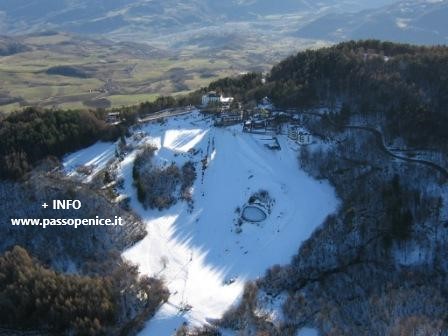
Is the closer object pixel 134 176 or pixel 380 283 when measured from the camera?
pixel 380 283

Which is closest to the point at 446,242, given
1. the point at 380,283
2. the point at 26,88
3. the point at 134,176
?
the point at 380,283

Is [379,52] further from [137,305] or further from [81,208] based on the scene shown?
[137,305]

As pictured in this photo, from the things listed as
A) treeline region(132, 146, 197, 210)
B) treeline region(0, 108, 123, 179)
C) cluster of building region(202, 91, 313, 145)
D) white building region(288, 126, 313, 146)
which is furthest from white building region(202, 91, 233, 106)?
treeline region(132, 146, 197, 210)

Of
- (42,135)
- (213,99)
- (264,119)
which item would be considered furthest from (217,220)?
(42,135)

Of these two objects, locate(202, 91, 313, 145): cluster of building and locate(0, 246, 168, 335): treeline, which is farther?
locate(202, 91, 313, 145): cluster of building

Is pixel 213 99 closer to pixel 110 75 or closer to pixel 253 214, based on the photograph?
pixel 253 214

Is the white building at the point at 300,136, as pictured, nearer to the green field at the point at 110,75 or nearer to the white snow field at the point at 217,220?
the white snow field at the point at 217,220

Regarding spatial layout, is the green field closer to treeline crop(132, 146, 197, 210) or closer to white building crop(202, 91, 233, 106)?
white building crop(202, 91, 233, 106)
